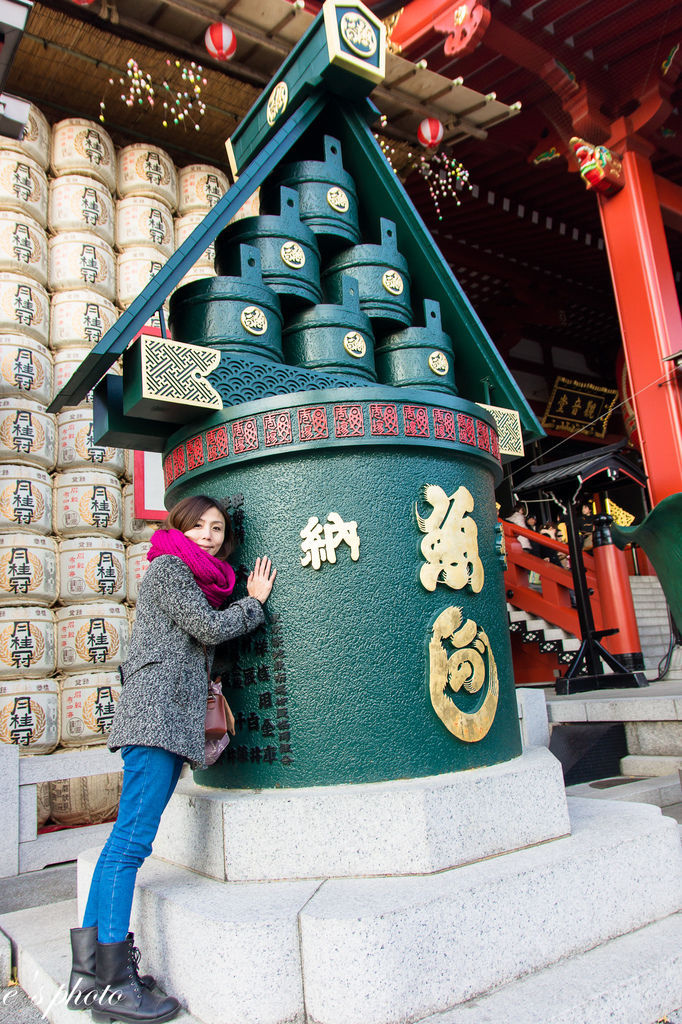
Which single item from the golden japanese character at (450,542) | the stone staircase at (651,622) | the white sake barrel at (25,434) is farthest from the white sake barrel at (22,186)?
the stone staircase at (651,622)

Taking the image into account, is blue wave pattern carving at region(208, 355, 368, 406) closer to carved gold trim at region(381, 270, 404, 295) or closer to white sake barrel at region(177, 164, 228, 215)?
carved gold trim at region(381, 270, 404, 295)

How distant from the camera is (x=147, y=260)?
634 centimetres

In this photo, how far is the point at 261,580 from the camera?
8.87 feet

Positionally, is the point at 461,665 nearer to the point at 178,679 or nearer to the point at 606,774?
the point at 178,679

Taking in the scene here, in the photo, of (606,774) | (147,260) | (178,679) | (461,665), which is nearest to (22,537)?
(147,260)

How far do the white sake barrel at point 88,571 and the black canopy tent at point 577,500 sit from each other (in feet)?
13.1

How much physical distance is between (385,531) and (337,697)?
65 centimetres

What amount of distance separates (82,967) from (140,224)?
5.97 metres

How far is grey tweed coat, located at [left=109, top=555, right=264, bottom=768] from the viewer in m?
2.24

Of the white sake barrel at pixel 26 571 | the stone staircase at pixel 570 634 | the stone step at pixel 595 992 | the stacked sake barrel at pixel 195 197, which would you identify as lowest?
the stone step at pixel 595 992

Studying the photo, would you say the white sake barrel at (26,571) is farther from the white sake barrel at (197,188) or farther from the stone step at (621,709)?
the stone step at (621,709)

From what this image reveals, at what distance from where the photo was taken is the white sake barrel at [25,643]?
491cm

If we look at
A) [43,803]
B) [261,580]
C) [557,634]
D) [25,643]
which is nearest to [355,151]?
[261,580]

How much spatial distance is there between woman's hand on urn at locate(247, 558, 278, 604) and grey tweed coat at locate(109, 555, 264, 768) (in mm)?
208
